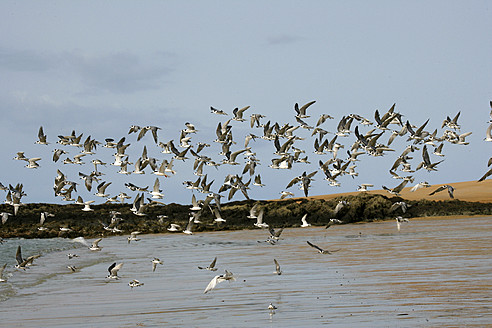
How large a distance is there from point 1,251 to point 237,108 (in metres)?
16.9

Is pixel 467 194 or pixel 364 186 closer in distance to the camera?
pixel 364 186

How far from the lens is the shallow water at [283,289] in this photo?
1309 centimetres

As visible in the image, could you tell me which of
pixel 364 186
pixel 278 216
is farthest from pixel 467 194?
pixel 364 186

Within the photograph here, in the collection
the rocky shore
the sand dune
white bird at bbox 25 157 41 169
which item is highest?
white bird at bbox 25 157 41 169

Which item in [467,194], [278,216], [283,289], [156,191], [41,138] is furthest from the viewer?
[467,194]

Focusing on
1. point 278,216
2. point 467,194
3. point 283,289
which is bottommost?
point 283,289

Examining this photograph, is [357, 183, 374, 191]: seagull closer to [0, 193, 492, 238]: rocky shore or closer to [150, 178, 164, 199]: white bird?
[150, 178, 164, 199]: white bird

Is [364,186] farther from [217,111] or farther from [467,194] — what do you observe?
[467,194]

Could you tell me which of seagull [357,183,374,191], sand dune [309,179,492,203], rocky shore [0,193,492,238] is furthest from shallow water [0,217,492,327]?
sand dune [309,179,492,203]

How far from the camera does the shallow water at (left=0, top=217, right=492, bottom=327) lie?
13.1 m

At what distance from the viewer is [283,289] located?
659 inches

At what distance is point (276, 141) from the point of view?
27781 mm

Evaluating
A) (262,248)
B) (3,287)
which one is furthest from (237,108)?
(3,287)

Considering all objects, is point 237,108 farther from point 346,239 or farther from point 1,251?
point 1,251
